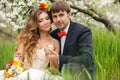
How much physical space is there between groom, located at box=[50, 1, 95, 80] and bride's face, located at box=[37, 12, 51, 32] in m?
0.19

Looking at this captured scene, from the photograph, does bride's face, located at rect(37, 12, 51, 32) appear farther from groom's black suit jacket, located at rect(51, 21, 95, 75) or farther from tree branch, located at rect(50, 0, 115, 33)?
tree branch, located at rect(50, 0, 115, 33)

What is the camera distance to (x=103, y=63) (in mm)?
5633

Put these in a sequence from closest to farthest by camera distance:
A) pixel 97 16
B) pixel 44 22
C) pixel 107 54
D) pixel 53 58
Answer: pixel 53 58, pixel 44 22, pixel 107 54, pixel 97 16

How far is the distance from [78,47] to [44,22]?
0.56 metres

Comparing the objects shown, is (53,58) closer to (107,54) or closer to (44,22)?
(44,22)

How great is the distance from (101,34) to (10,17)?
184cm

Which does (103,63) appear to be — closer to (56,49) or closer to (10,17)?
(56,49)

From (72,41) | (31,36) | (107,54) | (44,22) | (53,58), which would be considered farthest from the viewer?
(107,54)

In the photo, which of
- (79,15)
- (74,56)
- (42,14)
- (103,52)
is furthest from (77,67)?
(79,15)

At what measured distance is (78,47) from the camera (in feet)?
15.8

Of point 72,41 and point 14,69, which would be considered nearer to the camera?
point 72,41

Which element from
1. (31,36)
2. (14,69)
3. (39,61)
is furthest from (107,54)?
(14,69)

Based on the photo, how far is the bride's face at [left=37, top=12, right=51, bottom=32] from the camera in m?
5.19

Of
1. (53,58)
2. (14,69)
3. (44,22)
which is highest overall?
(44,22)
